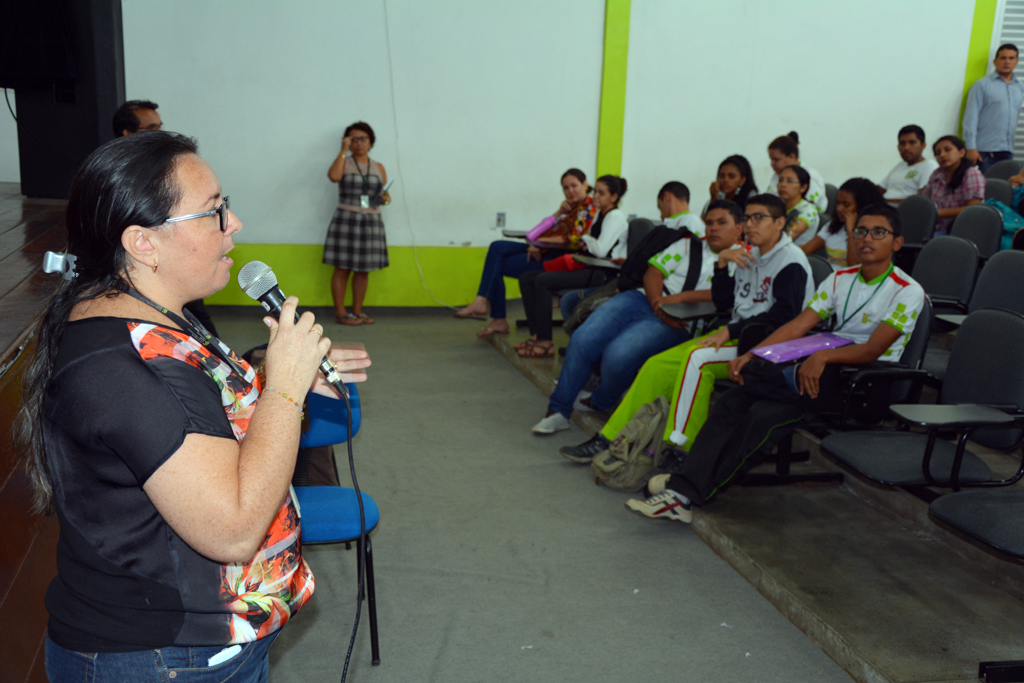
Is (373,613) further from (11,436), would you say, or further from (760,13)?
(760,13)

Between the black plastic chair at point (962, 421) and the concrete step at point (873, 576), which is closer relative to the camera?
the concrete step at point (873, 576)

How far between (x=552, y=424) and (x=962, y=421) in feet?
6.51

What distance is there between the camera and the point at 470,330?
593 cm

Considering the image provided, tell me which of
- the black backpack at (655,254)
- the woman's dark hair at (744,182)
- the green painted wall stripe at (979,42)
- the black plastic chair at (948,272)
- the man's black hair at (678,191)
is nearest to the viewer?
the black plastic chair at (948,272)

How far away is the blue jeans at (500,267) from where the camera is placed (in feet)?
17.9

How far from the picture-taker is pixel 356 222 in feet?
19.5

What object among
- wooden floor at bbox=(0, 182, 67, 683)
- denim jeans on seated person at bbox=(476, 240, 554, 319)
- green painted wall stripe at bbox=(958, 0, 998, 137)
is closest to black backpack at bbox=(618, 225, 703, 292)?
denim jeans on seated person at bbox=(476, 240, 554, 319)


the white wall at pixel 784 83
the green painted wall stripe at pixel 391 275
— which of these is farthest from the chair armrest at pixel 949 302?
the green painted wall stripe at pixel 391 275

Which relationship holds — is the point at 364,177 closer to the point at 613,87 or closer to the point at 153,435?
the point at 613,87

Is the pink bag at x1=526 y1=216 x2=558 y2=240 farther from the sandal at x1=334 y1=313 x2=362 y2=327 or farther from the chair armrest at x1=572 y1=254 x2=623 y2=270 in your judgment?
the sandal at x1=334 y1=313 x2=362 y2=327

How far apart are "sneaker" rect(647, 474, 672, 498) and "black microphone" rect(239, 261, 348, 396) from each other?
196cm

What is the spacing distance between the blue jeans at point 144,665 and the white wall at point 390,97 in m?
5.49

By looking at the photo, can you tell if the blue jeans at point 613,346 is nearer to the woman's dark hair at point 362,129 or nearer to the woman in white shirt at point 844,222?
the woman in white shirt at point 844,222

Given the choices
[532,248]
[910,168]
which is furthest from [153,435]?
[910,168]
